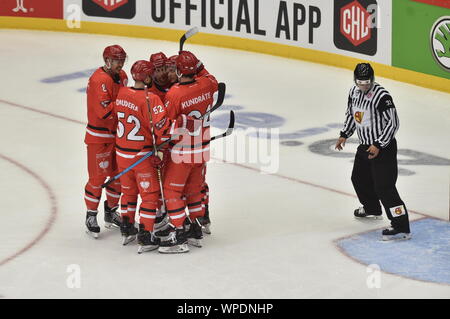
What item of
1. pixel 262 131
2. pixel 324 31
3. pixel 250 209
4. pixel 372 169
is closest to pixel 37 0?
pixel 324 31

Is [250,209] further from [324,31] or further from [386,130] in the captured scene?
[324,31]

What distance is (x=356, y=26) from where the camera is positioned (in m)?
14.8

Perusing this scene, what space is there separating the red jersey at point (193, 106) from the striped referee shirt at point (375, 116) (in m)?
1.24

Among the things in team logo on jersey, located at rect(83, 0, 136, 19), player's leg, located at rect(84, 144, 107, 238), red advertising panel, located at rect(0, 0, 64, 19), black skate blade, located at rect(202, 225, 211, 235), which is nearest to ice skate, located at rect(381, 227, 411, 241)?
black skate blade, located at rect(202, 225, 211, 235)

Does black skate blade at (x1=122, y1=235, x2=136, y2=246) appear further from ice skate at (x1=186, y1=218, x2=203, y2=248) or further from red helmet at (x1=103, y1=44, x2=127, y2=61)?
red helmet at (x1=103, y1=44, x2=127, y2=61)

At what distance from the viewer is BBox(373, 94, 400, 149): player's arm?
9016 millimetres

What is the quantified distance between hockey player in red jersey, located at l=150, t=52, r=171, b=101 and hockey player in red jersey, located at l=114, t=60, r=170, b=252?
0.10m

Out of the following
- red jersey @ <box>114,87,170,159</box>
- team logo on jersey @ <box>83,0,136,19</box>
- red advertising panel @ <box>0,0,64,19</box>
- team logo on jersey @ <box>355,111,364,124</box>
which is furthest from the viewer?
red advertising panel @ <box>0,0,64,19</box>

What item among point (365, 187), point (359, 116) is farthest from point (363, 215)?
point (359, 116)

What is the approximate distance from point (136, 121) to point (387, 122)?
2071 mm

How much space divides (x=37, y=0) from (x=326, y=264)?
1069 cm

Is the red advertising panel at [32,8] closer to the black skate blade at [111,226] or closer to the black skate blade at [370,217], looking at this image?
the black skate blade at [111,226]

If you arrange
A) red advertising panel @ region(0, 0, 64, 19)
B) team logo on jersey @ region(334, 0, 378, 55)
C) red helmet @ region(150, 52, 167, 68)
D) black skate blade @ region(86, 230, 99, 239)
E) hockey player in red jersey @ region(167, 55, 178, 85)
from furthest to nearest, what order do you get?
1. red advertising panel @ region(0, 0, 64, 19)
2. team logo on jersey @ region(334, 0, 378, 55)
3. black skate blade @ region(86, 230, 99, 239)
4. hockey player in red jersey @ region(167, 55, 178, 85)
5. red helmet @ region(150, 52, 167, 68)

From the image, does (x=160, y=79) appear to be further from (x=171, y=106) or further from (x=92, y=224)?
(x=92, y=224)
